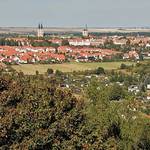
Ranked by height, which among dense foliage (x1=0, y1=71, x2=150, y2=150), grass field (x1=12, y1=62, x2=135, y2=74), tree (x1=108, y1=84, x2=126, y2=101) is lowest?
grass field (x1=12, y1=62, x2=135, y2=74)

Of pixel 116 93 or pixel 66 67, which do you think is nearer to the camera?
pixel 116 93

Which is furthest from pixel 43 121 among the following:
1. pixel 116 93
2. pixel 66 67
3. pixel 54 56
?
pixel 54 56

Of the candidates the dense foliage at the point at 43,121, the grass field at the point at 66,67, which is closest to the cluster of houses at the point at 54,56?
the grass field at the point at 66,67

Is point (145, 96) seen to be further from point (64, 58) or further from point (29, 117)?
point (29, 117)

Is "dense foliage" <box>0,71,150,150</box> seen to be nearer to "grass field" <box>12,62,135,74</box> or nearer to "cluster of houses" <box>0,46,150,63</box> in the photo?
"grass field" <box>12,62,135,74</box>

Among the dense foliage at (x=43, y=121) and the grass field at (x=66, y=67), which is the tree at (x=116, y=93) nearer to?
the grass field at (x=66, y=67)

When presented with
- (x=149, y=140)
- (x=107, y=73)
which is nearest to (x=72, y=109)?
(x=149, y=140)

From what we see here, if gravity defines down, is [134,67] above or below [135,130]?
below

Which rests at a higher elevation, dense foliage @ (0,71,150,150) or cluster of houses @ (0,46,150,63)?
dense foliage @ (0,71,150,150)

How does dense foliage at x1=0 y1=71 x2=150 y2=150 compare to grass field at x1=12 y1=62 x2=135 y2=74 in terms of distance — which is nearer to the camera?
dense foliage at x1=0 y1=71 x2=150 y2=150

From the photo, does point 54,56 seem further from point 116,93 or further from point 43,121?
point 43,121

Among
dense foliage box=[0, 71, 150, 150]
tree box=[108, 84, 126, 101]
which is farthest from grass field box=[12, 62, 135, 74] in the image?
dense foliage box=[0, 71, 150, 150]
